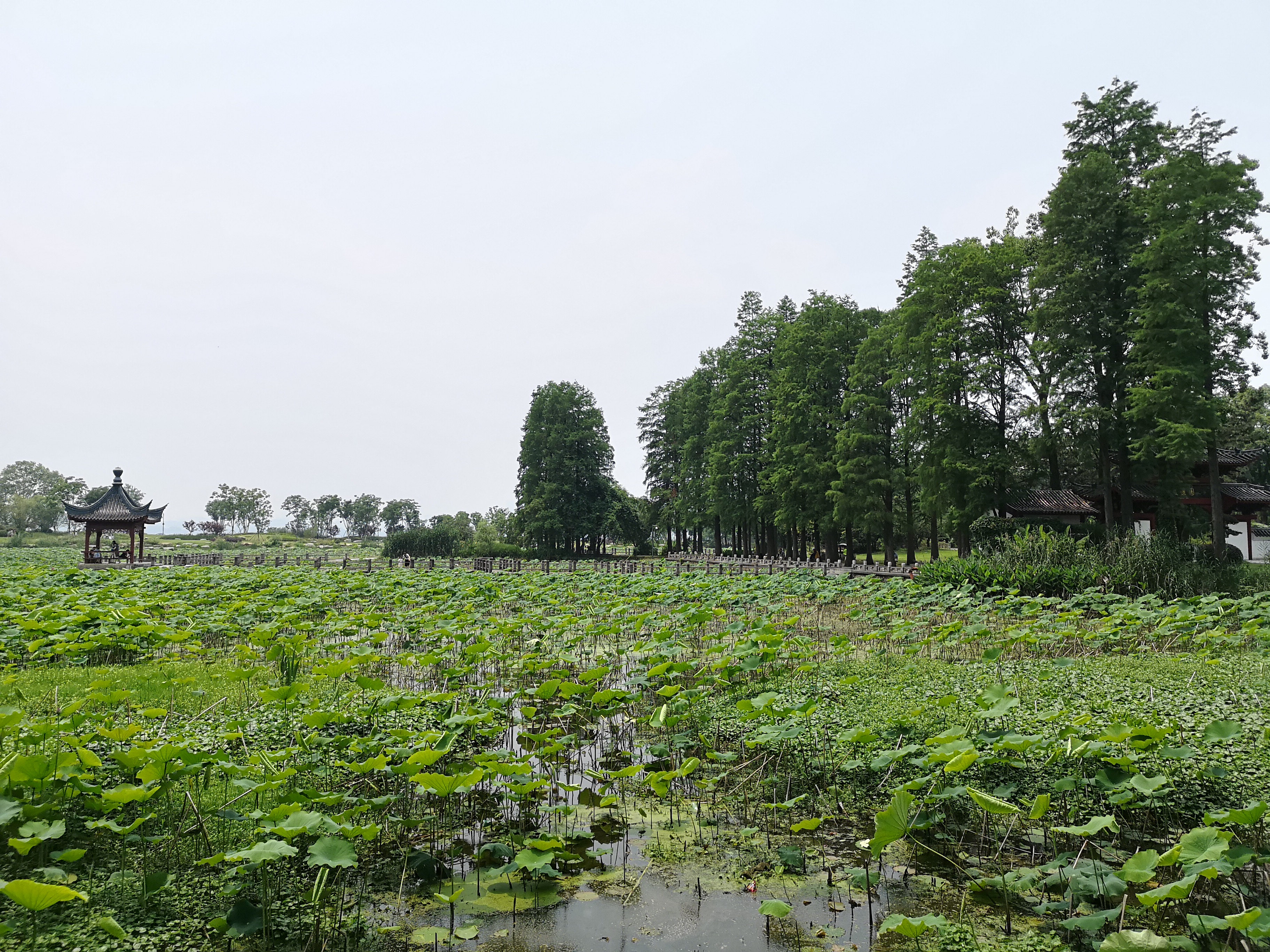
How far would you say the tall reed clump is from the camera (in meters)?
14.4

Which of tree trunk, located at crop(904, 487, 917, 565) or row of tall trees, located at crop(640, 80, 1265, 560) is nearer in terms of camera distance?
row of tall trees, located at crop(640, 80, 1265, 560)

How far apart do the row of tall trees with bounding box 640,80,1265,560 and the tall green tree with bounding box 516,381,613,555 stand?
13977mm

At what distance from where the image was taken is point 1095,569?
14.5 m

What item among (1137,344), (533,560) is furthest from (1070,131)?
(533,560)

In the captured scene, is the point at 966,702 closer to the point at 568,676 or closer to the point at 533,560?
the point at 568,676

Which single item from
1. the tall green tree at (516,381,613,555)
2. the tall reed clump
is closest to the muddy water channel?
the tall reed clump

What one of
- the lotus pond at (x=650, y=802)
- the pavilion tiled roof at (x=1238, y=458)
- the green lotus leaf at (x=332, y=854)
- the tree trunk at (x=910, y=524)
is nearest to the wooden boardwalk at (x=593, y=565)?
the tree trunk at (x=910, y=524)

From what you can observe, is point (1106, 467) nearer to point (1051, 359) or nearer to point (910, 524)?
point (1051, 359)

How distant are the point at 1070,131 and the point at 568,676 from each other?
24.1 m

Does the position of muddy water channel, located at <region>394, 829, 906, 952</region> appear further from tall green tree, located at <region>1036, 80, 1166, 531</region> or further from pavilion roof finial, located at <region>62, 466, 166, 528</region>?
pavilion roof finial, located at <region>62, 466, 166, 528</region>

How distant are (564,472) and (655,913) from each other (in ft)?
127

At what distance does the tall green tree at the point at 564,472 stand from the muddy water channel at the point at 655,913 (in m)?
36.4

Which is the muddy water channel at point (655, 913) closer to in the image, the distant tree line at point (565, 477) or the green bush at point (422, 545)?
the distant tree line at point (565, 477)

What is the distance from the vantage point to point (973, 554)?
18859mm
